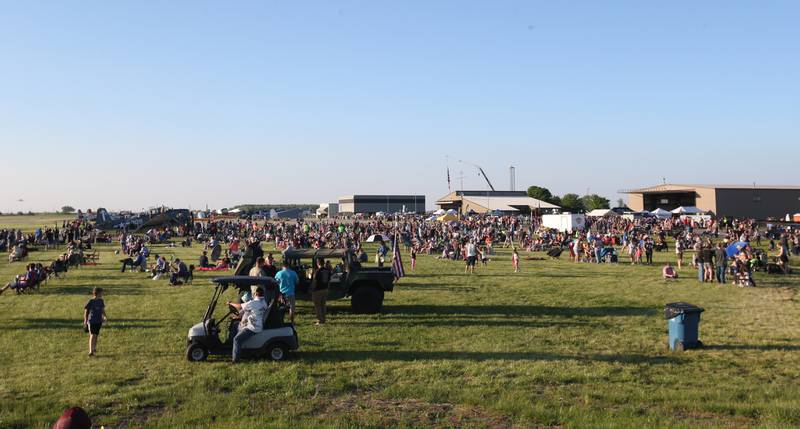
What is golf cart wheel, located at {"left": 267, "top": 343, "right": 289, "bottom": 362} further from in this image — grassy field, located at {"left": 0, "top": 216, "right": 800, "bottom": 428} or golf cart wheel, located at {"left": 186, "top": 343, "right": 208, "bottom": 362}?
golf cart wheel, located at {"left": 186, "top": 343, "right": 208, "bottom": 362}

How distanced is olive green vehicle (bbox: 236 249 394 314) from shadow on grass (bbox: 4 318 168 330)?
3.45 meters

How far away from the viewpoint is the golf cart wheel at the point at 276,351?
31.6 ft

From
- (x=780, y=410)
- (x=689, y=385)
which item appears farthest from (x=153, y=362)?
(x=780, y=410)

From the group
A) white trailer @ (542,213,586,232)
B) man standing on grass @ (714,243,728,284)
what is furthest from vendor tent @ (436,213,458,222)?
man standing on grass @ (714,243,728,284)

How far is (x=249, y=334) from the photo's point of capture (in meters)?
9.62

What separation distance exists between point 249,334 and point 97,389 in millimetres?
2404

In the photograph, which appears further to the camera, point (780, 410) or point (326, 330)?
point (326, 330)

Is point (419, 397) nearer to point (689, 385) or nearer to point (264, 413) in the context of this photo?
point (264, 413)

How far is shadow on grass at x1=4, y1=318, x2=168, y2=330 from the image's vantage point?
1281cm

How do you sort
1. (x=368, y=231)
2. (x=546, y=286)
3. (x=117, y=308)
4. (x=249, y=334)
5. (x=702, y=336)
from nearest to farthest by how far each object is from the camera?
(x=249, y=334)
(x=702, y=336)
(x=117, y=308)
(x=546, y=286)
(x=368, y=231)

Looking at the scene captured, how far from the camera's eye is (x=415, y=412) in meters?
7.22

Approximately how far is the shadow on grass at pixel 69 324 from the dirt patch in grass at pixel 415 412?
7.15 m

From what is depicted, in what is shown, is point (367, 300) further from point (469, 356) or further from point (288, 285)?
point (469, 356)

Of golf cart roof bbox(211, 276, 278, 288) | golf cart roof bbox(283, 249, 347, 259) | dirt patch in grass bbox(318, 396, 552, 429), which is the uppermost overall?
golf cart roof bbox(283, 249, 347, 259)
